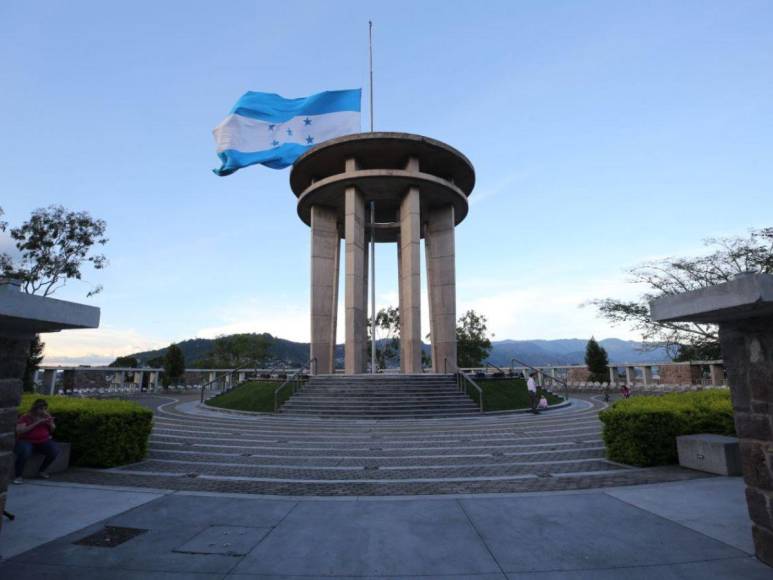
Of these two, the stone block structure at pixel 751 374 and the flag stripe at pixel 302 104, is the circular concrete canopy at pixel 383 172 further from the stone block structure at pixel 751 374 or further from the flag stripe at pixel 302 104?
the stone block structure at pixel 751 374

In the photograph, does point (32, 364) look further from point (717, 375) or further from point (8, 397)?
point (717, 375)

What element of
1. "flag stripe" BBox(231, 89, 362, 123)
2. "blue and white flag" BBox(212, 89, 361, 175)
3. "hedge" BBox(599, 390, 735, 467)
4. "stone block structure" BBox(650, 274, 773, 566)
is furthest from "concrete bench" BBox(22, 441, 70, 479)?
"flag stripe" BBox(231, 89, 362, 123)

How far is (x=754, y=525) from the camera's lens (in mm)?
4590

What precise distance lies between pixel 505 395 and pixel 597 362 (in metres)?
27.5

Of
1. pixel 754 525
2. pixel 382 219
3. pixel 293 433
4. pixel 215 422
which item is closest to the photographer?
pixel 754 525

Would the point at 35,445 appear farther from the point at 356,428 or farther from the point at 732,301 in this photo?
the point at 732,301

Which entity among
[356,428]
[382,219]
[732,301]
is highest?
[382,219]

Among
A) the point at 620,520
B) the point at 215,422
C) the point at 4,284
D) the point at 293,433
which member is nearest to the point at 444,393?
the point at 293,433

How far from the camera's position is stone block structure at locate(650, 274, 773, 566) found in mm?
4242

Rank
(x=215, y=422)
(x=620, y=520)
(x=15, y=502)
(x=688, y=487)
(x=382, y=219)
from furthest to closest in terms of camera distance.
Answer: (x=382, y=219), (x=215, y=422), (x=688, y=487), (x=15, y=502), (x=620, y=520)

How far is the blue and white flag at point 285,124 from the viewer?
1045 inches

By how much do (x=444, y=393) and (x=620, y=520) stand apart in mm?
16674

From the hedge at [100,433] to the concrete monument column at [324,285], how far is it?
1969 cm

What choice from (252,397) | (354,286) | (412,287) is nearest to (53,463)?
(252,397)
